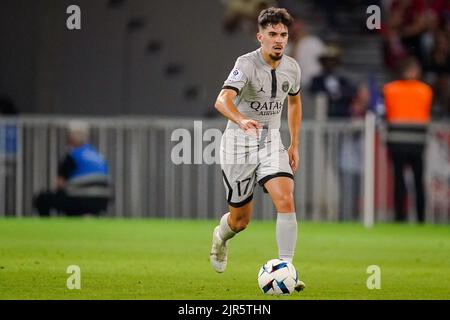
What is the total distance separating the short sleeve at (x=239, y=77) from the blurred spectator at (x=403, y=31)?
12.9 metres

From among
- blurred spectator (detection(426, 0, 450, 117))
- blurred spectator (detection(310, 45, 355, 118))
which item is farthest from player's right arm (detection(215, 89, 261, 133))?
blurred spectator (detection(426, 0, 450, 117))

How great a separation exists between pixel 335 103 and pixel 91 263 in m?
10.3

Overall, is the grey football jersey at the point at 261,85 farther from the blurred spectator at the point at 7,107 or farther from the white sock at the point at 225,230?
the blurred spectator at the point at 7,107

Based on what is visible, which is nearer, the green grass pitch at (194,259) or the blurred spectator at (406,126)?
the green grass pitch at (194,259)

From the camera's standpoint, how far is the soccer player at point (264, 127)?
12.0 m

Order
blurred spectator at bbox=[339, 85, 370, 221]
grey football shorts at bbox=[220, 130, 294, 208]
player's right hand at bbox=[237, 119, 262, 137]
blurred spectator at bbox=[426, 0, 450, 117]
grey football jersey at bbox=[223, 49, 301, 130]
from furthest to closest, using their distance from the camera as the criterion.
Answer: blurred spectator at bbox=[426, 0, 450, 117], blurred spectator at bbox=[339, 85, 370, 221], grey football shorts at bbox=[220, 130, 294, 208], grey football jersey at bbox=[223, 49, 301, 130], player's right hand at bbox=[237, 119, 262, 137]

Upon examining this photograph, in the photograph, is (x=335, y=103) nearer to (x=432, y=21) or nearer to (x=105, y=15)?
(x=432, y=21)

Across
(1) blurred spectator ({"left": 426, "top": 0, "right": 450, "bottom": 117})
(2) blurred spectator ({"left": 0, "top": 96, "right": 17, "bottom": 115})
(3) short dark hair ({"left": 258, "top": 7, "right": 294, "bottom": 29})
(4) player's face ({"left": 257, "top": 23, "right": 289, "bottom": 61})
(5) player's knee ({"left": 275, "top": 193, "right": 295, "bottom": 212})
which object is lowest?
(5) player's knee ({"left": 275, "top": 193, "right": 295, "bottom": 212})

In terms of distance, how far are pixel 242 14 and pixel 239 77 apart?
44.1ft

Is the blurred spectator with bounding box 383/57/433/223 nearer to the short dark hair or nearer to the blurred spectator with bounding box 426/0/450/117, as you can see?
the blurred spectator with bounding box 426/0/450/117

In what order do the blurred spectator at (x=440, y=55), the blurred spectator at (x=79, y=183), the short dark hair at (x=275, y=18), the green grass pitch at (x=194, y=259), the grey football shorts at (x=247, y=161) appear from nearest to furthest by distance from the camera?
the green grass pitch at (x=194, y=259) → the short dark hair at (x=275, y=18) → the grey football shorts at (x=247, y=161) → the blurred spectator at (x=79, y=183) → the blurred spectator at (x=440, y=55)

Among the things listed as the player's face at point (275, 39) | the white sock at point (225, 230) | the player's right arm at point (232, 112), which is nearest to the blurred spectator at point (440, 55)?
the white sock at point (225, 230)

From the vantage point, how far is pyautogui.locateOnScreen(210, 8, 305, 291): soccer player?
12.0m
